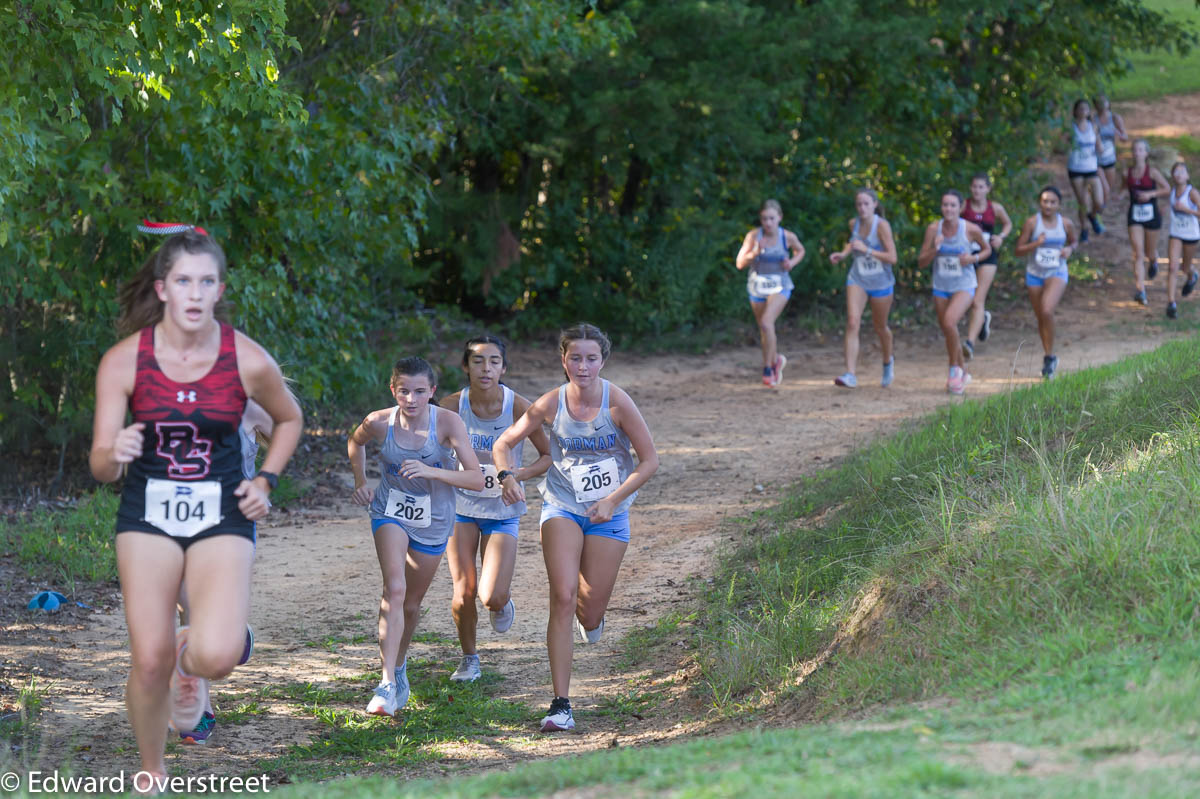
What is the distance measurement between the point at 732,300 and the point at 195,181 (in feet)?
28.4

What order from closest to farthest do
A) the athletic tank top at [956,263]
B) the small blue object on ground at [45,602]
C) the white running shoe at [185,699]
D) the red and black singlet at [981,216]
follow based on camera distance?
the white running shoe at [185,699] < the small blue object on ground at [45,602] < the athletic tank top at [956,263] < the red and black singlet at [981,216]

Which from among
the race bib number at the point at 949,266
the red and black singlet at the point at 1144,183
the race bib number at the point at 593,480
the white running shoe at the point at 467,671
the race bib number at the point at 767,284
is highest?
the red and black singlet at the point at 1144,183

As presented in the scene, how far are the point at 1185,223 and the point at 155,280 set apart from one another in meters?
15.0

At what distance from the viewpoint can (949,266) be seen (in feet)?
41.8

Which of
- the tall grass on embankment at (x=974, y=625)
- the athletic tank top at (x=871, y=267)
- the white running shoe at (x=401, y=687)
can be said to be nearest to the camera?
the tall grass on embankment at (x=974, y=625)

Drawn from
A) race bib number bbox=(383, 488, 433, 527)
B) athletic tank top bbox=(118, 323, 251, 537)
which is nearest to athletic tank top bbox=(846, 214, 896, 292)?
race bib number bbox=(383, 488, 433, 527)

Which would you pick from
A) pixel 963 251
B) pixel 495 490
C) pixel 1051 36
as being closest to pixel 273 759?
pixel 495 490

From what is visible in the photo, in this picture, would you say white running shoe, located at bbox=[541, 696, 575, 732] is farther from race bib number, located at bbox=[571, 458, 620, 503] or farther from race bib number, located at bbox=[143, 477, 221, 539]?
race bib number, located at bbox=[143, 477, 221, 539]

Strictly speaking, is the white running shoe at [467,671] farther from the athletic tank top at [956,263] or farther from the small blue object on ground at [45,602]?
the athletic tank top at [956,263]

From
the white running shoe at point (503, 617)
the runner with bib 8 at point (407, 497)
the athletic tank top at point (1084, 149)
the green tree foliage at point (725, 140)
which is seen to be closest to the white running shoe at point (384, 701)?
the runner with bib 8 at point (407, 497)

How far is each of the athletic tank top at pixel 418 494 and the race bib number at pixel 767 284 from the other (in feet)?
24.1

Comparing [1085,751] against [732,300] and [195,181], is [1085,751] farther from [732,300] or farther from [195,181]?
[732,300]

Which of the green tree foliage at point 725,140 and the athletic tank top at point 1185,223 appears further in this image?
the athletic tank top at point 1185,223

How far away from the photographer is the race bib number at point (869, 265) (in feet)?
42.8
